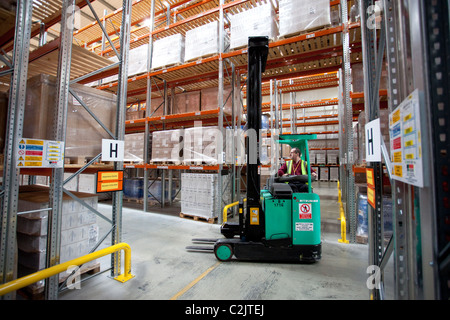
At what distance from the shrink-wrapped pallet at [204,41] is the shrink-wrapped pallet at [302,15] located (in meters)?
1.81

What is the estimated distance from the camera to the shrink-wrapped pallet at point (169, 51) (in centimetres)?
669

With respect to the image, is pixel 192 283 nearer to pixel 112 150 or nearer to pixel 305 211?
pixel 305 211

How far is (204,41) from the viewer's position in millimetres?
6211

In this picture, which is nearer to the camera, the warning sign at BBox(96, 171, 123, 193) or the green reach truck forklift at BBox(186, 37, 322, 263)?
the warning sign at BBox(96, 171, 123, 193)

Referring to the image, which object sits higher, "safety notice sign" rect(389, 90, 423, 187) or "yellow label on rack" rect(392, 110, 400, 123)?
"yellow label on rack" rect(392, 110, 400, 123)

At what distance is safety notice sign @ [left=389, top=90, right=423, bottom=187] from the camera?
996 millimetres

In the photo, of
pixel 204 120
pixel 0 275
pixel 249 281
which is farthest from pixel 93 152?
pixel 204 120

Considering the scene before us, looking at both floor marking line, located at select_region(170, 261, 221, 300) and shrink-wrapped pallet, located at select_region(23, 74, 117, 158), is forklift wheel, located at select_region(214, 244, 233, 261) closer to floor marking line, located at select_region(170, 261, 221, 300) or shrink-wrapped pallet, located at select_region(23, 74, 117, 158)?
floor marking line, located at select_region(170, 261, 221, 300)

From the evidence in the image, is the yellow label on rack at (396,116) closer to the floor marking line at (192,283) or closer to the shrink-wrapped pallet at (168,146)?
the floor marking line at (192,283)

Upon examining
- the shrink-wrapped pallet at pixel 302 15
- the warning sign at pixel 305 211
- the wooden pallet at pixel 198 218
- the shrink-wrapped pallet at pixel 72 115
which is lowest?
the wooden pallet at pixel 198 218

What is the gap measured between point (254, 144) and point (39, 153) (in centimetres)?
281

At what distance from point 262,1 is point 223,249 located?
7.13 metres

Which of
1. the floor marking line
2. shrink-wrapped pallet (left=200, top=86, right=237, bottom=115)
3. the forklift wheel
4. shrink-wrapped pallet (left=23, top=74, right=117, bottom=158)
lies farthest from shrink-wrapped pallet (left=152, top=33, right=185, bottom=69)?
the floor marking line

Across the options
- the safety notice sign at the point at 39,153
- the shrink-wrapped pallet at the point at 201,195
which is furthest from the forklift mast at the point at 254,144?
the safety notice sign at the point at 39,153
